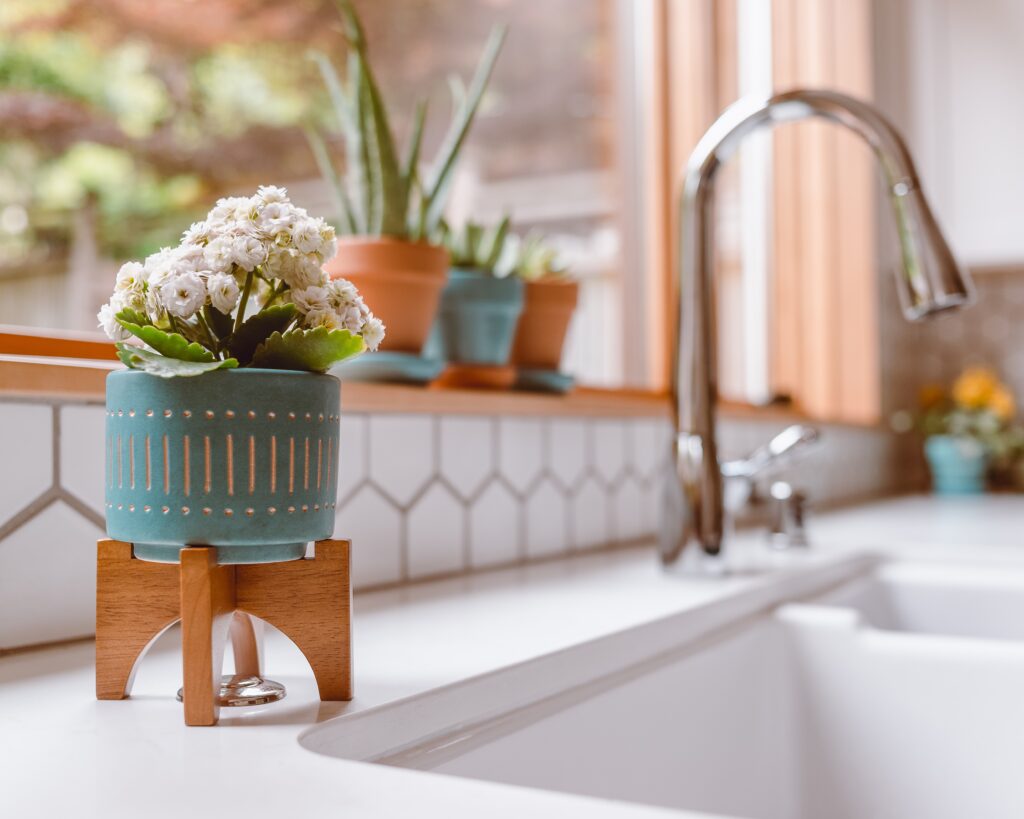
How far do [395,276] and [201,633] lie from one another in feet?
1.41

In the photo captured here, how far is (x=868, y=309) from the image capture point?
2.33 m

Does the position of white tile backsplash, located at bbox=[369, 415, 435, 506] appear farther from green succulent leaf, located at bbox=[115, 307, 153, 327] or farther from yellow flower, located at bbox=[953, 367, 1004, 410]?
yellow flower, located at bbox=[953, 367, 1004, 410]

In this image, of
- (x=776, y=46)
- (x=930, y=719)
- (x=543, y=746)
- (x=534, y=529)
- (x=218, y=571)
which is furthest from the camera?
(x=776, y=46)

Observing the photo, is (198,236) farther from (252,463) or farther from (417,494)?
(417,494)

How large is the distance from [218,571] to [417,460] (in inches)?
17.6

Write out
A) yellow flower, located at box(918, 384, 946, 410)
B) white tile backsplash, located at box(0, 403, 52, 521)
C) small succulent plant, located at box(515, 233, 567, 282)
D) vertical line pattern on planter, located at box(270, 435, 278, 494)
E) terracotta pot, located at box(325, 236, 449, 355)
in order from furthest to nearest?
yellow flower, located at box(918, 384, 946, 410) < small succulent plant, located at box(515, 233, 567, 282) < terracotta pot, located at box(325, 236, 449, 355) < white tile backsplash, located at box(0, 403, 52, 521) < vertical line pattern on planter, located at box(270, 435, 278, 494)

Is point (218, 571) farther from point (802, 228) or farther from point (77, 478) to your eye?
point (802, 228)

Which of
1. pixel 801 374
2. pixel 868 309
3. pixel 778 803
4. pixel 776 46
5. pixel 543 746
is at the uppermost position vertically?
pixel 776 46

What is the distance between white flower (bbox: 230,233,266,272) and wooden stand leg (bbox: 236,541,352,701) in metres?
0.13

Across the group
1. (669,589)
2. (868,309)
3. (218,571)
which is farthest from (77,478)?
(868,309)

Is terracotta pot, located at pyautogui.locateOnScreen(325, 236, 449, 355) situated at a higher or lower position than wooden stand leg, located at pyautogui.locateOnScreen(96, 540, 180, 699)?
higher

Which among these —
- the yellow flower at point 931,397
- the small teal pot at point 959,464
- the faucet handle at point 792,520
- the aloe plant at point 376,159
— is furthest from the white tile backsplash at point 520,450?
the yellow flower at point 931,397

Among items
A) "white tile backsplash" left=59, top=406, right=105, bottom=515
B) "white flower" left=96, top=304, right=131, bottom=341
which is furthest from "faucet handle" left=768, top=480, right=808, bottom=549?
"white flower" left=96, top=304, right=131, bottom=341

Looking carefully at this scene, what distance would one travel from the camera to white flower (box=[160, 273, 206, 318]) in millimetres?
459
